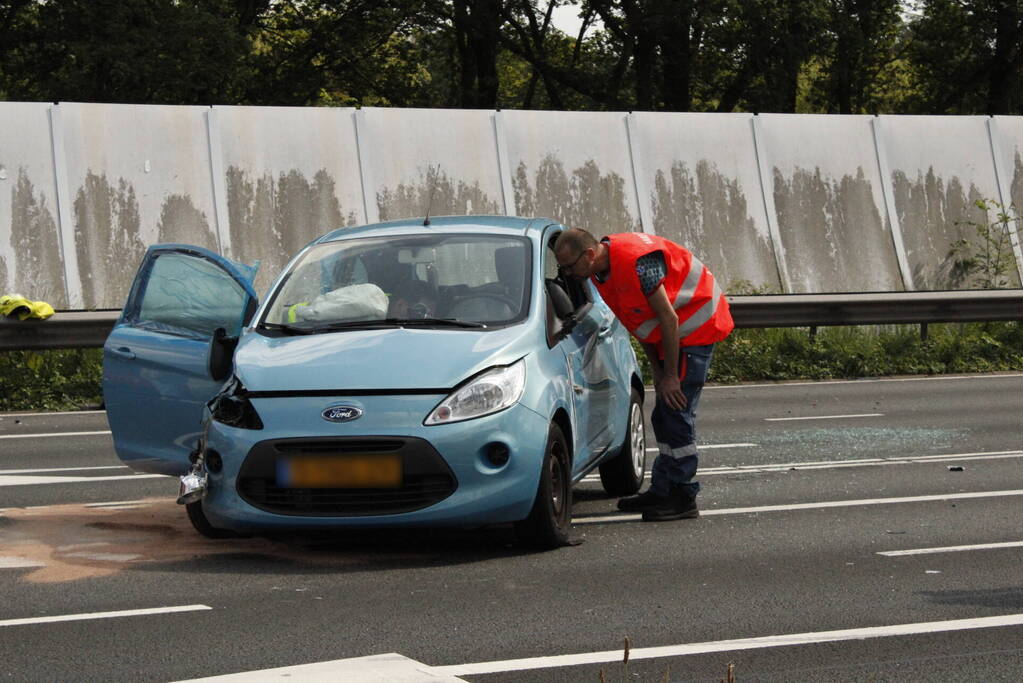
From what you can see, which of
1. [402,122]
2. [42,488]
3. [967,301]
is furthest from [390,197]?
[42,488]

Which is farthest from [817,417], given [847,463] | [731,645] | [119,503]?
[731,645]

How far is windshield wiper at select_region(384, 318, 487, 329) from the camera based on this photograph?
784 centimetres

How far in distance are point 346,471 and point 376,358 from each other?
0.59 metres

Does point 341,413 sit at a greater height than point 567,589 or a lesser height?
greater

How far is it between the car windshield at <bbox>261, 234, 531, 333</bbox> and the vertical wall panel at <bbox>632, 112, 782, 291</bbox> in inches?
487

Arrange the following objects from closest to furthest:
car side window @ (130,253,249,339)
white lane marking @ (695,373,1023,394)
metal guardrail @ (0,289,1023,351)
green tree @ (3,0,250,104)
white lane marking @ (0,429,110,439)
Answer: car side window @ (130,253,249,339), white lane marking @ (0,429,110,439), white lane marking @ (695,373,1023,394), metal guardrail @ (0,289,1023,351), green tree @ (3,0,250,104)

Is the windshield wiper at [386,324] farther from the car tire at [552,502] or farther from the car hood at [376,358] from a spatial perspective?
the car tire at [552,502]

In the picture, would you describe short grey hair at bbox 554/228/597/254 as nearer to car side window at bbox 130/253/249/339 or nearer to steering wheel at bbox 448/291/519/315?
steering wheel at bbox 448/291/519/315

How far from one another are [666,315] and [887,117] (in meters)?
15.2

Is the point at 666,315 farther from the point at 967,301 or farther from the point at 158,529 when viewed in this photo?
the point at 967,301

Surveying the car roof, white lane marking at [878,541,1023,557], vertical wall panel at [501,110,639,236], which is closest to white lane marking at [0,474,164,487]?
the car roof

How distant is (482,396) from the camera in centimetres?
722

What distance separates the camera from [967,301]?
61.1 feet

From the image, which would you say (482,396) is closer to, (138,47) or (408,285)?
(408,285)
